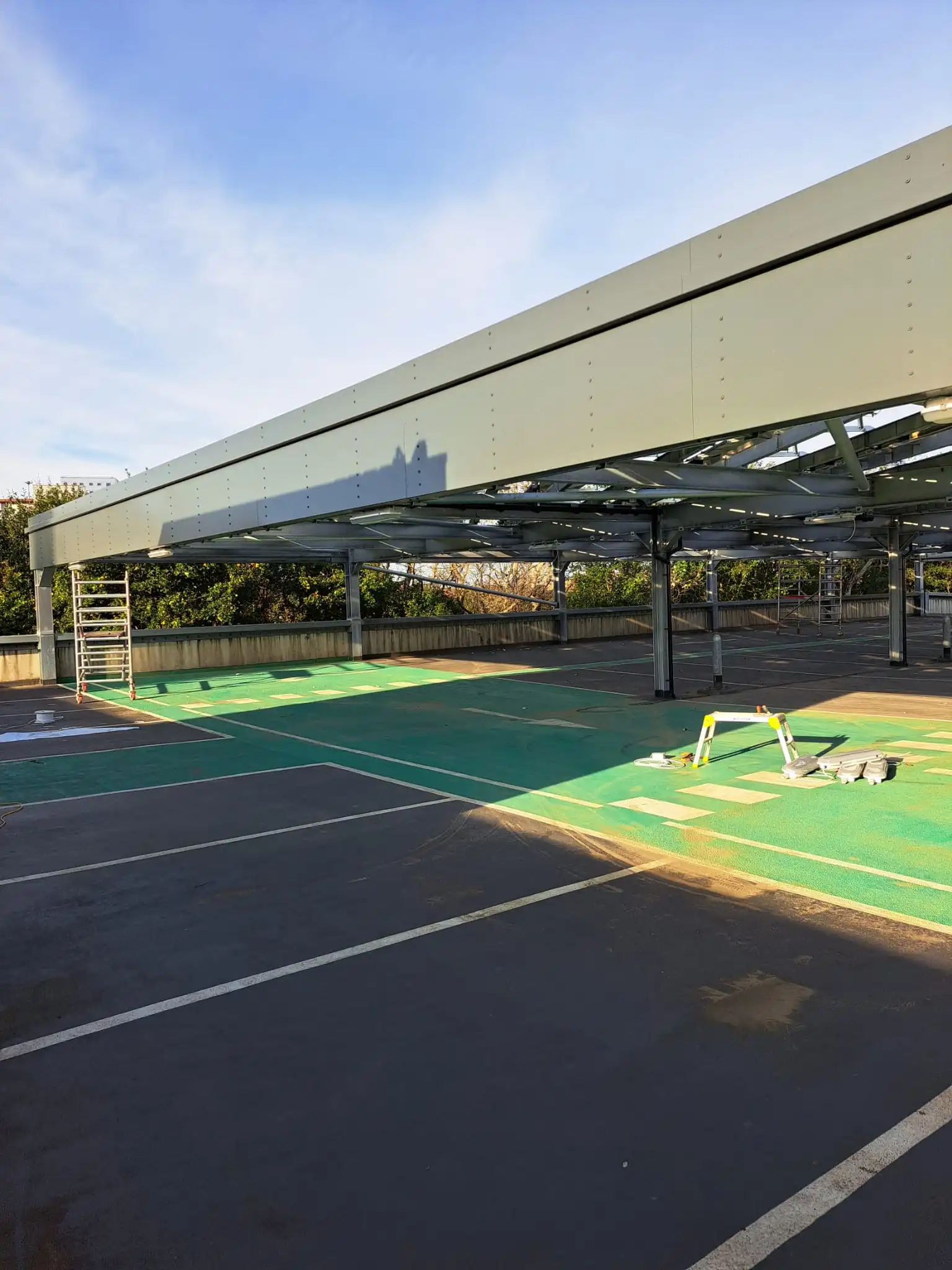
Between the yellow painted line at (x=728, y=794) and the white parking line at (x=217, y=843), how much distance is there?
2.86 m

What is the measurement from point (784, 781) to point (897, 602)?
612 inches

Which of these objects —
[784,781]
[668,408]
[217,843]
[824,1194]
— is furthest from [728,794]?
[824,1194]

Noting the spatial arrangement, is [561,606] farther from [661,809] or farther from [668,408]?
[668,408]

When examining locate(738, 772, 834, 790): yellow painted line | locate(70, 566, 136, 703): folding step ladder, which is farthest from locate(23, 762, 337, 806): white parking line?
locate(70, 566, 136, 703): folding step ladder

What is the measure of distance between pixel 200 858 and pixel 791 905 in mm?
5161

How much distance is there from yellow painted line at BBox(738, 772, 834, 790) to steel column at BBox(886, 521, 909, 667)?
1465 centimetres

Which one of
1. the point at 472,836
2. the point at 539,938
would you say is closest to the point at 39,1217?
the point at 539,938

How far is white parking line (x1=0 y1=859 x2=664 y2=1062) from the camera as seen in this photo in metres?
4.72

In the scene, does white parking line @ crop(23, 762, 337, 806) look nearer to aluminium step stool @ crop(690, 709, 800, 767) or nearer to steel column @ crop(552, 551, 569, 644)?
Answer: aluminium step stool @ crop(690, 709, 800, 767)

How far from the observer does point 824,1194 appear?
3.29m

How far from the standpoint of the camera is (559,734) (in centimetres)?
1452

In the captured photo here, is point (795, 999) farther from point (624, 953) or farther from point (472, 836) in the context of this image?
point (472, 836)

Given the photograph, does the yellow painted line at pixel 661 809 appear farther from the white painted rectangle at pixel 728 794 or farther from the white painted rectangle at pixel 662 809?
the white painted rectangle at pixel 728 794

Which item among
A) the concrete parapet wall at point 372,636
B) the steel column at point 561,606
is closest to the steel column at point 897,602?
the concrete parapet wall at point 372,636
